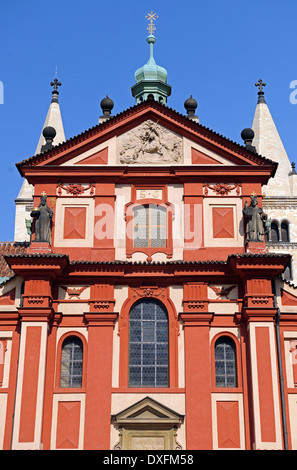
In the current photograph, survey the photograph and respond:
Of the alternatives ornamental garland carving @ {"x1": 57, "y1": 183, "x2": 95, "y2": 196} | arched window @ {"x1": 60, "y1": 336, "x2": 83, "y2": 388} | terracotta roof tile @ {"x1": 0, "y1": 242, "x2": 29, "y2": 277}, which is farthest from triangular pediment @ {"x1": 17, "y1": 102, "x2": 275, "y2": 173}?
arched window @ {"x1": 60, "y1": 336, "x2": 83, "y2": 388}

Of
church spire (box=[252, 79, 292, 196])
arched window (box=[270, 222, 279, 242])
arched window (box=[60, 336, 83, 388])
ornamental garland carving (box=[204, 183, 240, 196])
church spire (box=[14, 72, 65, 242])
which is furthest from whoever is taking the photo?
church spire (box=[252, 79, 292, 196])

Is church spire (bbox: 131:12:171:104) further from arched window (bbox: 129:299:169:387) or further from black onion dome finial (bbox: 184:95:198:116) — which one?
arched window (bbox: 129:299:169:387)

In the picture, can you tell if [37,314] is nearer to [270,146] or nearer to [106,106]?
[106,106]

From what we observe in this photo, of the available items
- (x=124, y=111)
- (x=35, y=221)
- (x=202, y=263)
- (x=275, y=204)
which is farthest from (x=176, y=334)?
(x=275, y=204)

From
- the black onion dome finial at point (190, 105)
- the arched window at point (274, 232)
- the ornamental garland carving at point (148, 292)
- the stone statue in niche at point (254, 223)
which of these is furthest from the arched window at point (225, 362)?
the arched window at point (274, 232)

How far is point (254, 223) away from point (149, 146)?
463 cm

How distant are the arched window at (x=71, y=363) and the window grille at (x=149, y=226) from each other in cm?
382

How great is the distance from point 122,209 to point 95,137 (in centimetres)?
273

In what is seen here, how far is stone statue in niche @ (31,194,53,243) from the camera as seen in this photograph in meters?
25.6

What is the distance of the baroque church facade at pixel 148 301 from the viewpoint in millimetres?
23609

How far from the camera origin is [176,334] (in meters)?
24.8

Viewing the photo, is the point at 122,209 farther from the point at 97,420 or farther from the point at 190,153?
the point at 97,420

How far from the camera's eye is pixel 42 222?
25.6m

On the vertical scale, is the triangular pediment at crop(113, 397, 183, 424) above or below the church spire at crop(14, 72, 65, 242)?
below
